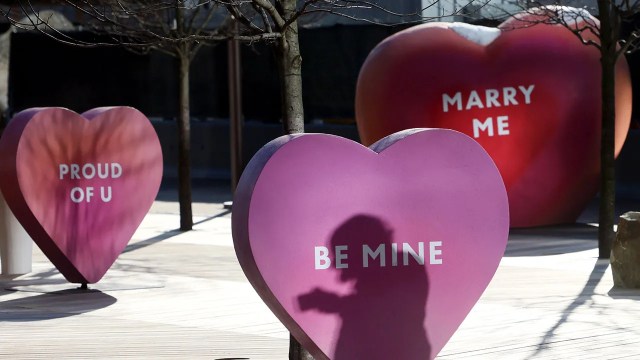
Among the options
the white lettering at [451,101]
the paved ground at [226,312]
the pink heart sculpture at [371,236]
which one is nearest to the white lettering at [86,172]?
the paved ground at [226,312]

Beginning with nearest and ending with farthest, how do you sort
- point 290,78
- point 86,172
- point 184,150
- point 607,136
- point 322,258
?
point 322,258, point 290,78, point 86,172, point 607,136, point 184,150

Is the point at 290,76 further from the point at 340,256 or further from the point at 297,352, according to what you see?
the point at 297,352

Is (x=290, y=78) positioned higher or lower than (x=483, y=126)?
higher

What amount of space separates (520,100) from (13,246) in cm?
565

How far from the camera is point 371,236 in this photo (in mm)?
6930

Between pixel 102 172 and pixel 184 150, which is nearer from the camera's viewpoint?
pixel 102 172

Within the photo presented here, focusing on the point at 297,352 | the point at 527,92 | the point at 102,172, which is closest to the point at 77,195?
the point at 102,172

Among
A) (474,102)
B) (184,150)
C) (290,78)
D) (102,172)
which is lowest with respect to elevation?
(184,150)

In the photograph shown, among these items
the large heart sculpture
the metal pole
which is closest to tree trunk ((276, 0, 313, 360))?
the large heart sculpture

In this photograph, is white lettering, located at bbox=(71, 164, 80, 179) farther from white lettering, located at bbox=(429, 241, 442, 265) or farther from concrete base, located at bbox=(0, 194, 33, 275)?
white lettering, located at bbox=(429, 241, 442, 265)

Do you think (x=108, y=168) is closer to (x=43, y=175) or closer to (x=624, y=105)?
(x=43, y=175)

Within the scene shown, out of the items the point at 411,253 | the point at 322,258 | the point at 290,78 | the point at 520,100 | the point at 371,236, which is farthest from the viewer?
the point at 520,100

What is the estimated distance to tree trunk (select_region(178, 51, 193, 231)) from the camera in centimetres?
1633

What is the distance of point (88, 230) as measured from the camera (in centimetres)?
1160
